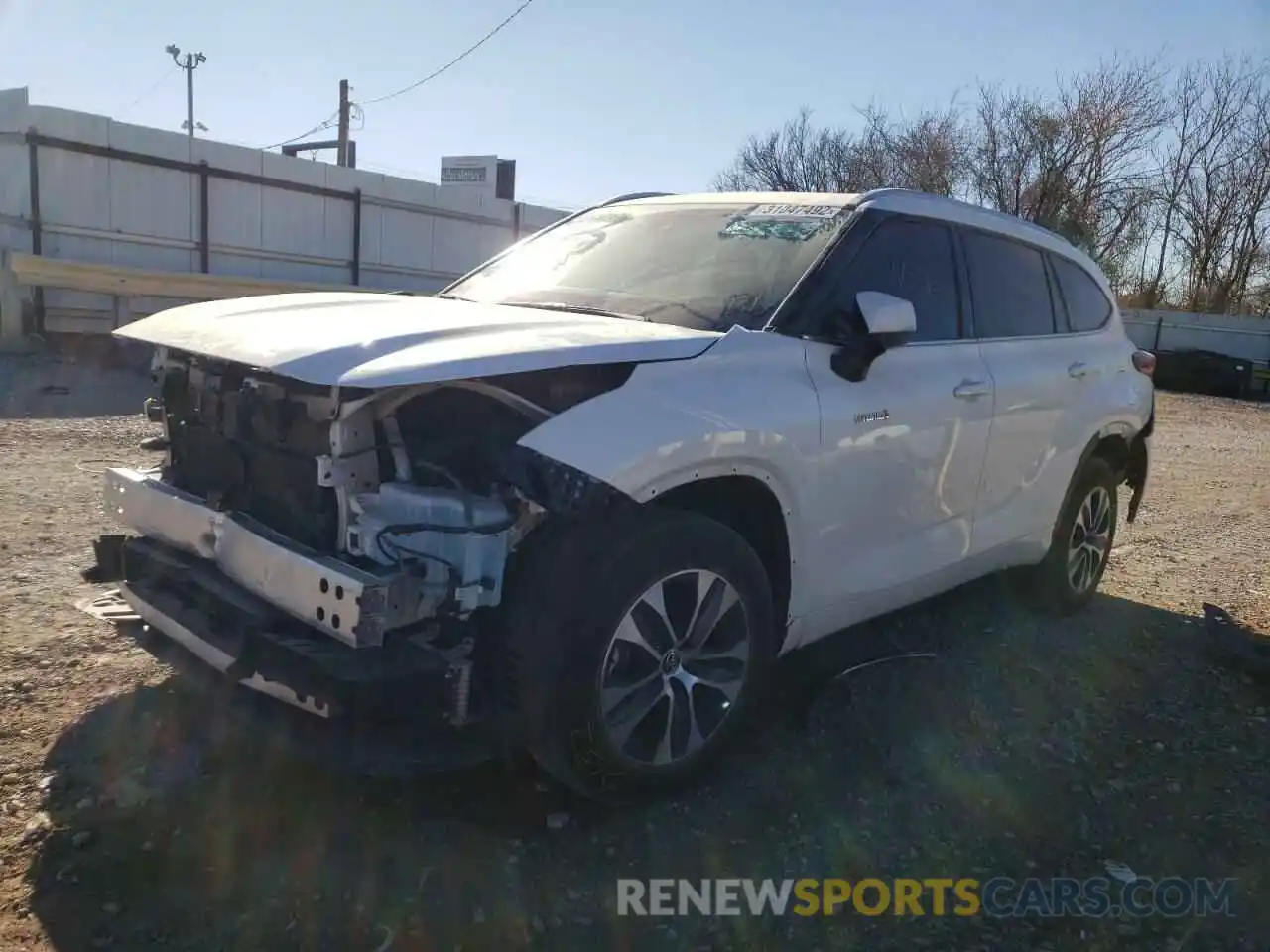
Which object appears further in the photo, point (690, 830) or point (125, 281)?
point (125, 281)

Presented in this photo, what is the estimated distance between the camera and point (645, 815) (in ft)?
10.5

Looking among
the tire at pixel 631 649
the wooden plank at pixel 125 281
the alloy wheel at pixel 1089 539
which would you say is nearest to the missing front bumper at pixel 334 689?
the tire at pixel 631 649

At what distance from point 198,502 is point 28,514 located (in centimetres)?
330

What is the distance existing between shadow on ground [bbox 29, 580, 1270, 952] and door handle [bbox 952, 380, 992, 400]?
3.93 feet

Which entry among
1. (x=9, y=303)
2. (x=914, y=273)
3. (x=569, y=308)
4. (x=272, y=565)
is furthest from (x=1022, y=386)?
(x=9, y=303)

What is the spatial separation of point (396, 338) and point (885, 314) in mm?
1568

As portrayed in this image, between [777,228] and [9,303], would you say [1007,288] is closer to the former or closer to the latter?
[777,228]

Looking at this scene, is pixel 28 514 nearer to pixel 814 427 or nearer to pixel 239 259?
pixel 814 427

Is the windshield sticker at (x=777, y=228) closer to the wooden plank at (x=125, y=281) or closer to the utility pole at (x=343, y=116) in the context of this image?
the wooden plank at (x=125, y=281)

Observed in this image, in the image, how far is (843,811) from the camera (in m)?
3.32

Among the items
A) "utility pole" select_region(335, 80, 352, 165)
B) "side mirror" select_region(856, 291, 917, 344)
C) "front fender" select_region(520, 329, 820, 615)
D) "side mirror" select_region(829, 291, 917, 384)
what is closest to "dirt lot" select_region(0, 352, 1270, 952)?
"front fender" select_region(520, 329, 820, 615)

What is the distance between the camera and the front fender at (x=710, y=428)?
2818mm

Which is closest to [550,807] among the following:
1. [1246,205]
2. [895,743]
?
[895,743]

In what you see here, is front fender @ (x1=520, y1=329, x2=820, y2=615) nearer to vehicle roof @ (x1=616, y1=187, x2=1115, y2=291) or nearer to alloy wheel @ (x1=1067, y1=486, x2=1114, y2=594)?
vehicle roof @ (x1=616, y1=187, x2=1115, y2=291)
